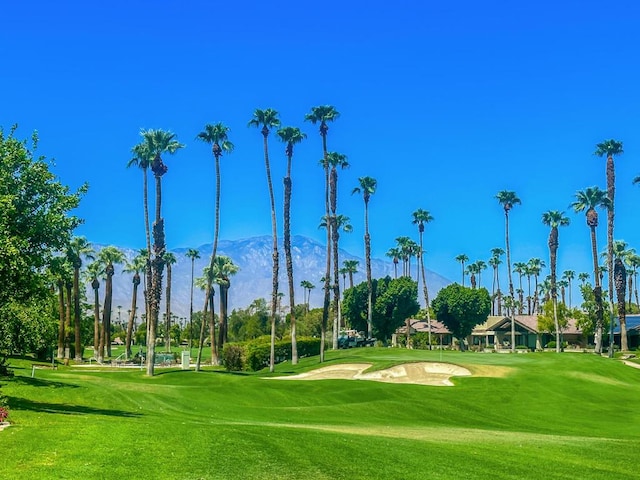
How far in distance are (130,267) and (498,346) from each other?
227 ft

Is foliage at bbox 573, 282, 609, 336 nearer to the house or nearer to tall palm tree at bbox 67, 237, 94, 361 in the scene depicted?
the house

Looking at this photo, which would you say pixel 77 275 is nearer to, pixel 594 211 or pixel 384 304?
pixel 384 304

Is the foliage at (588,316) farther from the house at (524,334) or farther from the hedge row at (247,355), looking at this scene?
the hedge row at (247,355)

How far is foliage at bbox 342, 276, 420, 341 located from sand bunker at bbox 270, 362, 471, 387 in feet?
152

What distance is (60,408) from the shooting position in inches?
1179

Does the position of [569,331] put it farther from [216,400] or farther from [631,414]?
[216,400]

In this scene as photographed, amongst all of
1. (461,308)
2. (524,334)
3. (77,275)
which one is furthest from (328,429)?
(524,334)

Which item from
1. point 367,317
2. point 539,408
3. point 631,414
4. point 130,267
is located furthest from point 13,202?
point 130,267

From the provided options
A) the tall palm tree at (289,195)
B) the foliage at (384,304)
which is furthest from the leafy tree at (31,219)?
the foliage at (384,304)

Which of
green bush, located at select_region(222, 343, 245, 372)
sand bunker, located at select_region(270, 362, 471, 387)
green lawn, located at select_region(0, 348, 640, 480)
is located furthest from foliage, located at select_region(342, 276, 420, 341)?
green lawn, located at select_region(0, 348, 640, 480)

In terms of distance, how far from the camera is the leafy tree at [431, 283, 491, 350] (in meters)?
118

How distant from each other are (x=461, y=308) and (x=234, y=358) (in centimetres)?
4852

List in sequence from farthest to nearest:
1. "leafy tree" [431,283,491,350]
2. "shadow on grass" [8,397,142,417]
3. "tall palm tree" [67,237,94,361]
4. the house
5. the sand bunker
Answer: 1. the house
2. "leafy tree" [431,283,491,350]
3. "tall palm tree" [67,237,94,361]
4. the sand bunker
5. "shadow on grass" [8,397,142,417]

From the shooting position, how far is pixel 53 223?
2961 cm
